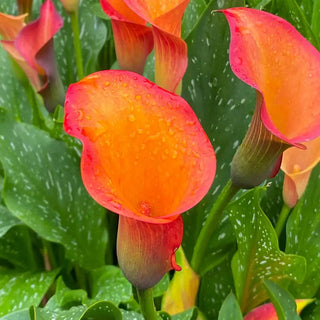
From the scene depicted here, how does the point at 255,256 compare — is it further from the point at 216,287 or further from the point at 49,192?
the point at 49,192

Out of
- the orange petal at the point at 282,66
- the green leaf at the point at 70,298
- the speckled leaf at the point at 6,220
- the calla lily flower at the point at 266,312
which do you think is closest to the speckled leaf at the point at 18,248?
the speckled leaf at the point at 6,220

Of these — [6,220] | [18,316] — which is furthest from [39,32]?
[18,316]

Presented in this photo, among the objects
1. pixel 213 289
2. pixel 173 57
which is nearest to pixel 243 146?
pixel 173 57

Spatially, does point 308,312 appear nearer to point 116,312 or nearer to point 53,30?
point 116,312

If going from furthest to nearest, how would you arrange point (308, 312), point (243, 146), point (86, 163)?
point (308, 312)
point (243, 146)
point (86, 163)

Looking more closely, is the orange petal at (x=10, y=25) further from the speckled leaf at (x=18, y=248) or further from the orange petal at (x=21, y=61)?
the speckled leaf at (x=18, y=248)

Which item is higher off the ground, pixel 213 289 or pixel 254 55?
pixel 254 55
